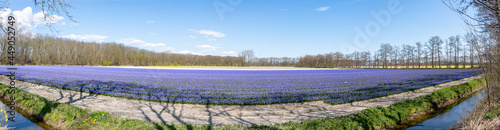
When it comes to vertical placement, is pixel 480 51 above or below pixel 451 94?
above

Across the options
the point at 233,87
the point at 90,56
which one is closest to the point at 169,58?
the point at 90,56

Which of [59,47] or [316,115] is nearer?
[316,115]

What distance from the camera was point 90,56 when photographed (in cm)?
7931

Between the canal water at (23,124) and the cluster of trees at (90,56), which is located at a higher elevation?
the cluster of trees at (90,56)

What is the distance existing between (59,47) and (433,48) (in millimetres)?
128121

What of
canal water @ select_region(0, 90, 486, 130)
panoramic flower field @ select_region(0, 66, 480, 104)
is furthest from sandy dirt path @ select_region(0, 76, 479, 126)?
canal water @ select_region(0, 90, 486, 130)

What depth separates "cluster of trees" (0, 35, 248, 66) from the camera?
64625mm

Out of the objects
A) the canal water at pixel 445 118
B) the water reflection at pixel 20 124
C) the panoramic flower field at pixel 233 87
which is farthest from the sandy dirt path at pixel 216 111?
the water reflection at pixel 20 124

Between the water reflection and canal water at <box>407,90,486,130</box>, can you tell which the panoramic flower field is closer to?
canal water at <box>407,90,486,130</box>

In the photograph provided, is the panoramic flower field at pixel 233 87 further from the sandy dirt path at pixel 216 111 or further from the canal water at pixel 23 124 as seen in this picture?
the canal water at pixel 23 124

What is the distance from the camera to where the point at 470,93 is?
54.2 feet

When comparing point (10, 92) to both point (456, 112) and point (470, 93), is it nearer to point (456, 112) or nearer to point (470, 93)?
point (456, 112)

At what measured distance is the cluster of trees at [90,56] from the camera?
64.6 meters

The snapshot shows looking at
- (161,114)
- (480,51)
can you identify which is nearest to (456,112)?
(480,51)
